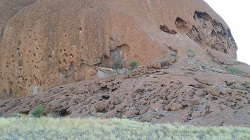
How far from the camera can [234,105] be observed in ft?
55.8

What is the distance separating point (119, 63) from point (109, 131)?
9.63 meters

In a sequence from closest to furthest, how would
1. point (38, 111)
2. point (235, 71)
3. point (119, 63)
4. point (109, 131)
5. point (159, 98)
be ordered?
1. point (109, 131)
2. point (159, 98)
3. point (38, 111)
4. point (119, 63)
5. point (235, 71)

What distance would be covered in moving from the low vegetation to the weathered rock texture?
25.2 feet

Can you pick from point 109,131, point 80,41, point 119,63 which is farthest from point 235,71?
point 109,131

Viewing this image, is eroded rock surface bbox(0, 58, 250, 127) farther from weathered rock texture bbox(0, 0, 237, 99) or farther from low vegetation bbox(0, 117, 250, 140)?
low vegetation bbox(0, 117, 250, 140)

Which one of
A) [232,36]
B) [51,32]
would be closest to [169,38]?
[51,32]

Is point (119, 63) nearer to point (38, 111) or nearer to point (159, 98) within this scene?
point (159, 98)

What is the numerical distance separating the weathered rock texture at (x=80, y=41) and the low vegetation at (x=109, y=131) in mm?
7666

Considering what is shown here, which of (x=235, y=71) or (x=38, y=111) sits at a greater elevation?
(x=235, y=71)

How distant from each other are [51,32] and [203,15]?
1204 centimetres

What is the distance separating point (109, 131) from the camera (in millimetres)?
13109

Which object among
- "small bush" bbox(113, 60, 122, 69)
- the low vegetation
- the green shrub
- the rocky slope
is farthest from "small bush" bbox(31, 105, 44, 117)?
the green shrub

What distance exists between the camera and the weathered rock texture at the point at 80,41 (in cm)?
2284

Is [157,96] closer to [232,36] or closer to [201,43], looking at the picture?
[201,43]
